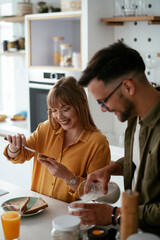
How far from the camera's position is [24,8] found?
3.93m

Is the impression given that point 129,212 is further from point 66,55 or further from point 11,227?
point 66,55

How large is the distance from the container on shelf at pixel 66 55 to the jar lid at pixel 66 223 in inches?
96.1

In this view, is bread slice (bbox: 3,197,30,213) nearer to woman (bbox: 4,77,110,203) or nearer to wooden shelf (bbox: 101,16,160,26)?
woman (bbox: 4,77,110,203)

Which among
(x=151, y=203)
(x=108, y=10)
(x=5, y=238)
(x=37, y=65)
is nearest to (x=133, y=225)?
(x=151, y=203)

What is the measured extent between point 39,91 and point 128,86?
93.4 inches

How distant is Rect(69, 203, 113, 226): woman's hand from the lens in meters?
1.41

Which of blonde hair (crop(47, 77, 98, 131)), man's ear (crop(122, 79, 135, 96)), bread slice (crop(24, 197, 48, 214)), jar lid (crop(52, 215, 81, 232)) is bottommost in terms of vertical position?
bread slice (crop(24, 197, 48, 214))

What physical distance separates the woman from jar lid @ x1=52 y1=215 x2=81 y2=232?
0.61 metres

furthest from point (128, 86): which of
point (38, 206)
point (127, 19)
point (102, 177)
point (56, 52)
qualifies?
point (56, 52)

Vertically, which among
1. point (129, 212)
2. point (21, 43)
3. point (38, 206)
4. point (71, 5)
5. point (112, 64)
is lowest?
point (38, 206)

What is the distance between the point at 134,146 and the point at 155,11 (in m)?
1.80

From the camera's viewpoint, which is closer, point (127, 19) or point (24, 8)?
point (127, 19)

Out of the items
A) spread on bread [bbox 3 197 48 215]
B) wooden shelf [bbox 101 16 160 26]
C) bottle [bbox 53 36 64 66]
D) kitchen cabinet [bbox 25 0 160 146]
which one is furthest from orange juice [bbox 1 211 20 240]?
bottle [bbox 53 36 64 66]

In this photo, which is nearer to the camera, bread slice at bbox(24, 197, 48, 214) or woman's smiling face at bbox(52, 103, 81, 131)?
bread slice at bbox(24, 197, 48, 214)
